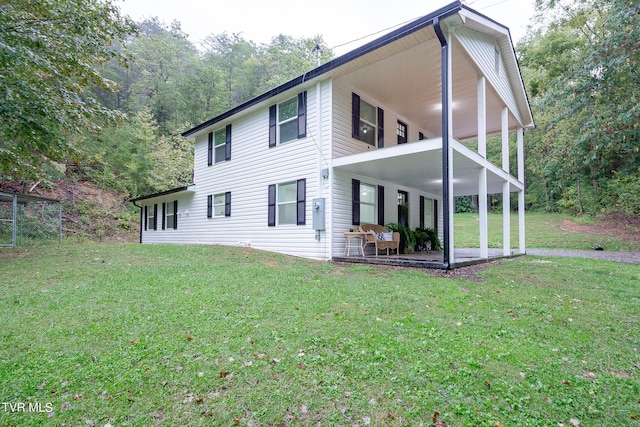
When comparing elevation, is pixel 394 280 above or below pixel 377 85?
below

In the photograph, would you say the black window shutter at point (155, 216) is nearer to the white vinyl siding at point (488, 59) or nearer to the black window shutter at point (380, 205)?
the black window shutter at point (380, 205)

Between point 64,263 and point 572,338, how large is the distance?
8.64 metres

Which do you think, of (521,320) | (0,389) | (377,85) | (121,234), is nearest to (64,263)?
(0,389)

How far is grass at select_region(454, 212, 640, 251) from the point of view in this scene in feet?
42.0

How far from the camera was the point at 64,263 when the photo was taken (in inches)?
255

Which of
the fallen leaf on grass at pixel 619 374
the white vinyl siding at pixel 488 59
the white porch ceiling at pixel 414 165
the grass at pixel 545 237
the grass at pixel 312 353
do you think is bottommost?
the fallen leaf on grass at pixel 619 374

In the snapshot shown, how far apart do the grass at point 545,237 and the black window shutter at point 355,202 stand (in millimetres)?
8107

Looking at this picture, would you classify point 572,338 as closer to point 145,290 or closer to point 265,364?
point 265,364

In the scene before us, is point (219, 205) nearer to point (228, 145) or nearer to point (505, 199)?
point (228, 145)

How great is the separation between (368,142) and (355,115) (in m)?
1.02

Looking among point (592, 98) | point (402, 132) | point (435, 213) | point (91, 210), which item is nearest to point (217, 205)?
point (402, 132)

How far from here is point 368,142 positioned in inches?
385

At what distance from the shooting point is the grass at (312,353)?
2.07 meters

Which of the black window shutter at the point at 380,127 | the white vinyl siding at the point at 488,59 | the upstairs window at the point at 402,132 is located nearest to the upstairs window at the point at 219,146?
the black window shutter at the point at 380,127
